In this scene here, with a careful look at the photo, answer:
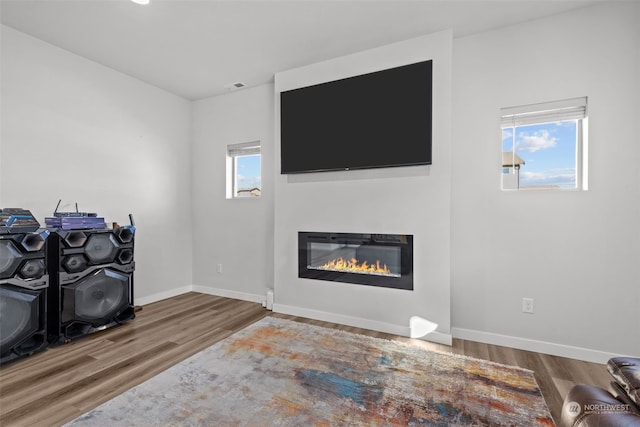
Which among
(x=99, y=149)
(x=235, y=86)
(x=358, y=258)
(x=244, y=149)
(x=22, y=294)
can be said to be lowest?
(x=22, y=294)

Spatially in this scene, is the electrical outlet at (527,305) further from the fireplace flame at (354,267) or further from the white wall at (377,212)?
the fireplace flame at (354,267)

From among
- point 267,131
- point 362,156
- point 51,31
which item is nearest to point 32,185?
point 51,31

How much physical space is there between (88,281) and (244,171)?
213 centimetres

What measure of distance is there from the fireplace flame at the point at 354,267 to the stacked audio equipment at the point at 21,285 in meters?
2.40

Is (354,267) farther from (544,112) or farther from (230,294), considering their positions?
(544,112)

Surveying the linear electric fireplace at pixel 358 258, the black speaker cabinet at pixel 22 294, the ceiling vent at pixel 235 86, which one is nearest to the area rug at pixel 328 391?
the linear electric fireplace at pixel 358 258

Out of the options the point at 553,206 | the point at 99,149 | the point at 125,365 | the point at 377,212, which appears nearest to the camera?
the point at 125,365

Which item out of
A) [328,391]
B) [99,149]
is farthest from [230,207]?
[328,391]

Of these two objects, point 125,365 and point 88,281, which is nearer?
point 125,365

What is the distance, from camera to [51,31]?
2600 millimetres

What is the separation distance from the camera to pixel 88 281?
264 cm

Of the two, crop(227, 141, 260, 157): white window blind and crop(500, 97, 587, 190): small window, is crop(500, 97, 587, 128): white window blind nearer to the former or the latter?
crop(500, 97, 587, 190): small window

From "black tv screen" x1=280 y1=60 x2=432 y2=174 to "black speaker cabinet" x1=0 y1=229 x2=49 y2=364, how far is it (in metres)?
2.25

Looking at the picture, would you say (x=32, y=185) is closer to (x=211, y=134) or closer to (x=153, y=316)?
(x=153, y=316)
